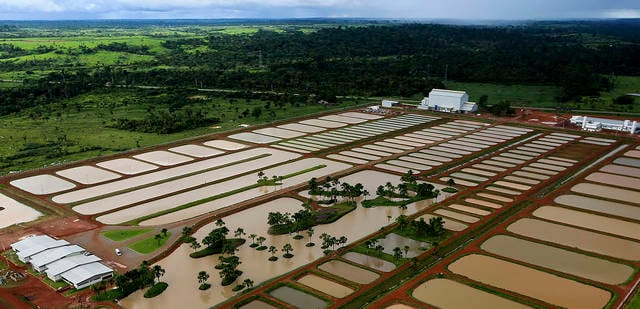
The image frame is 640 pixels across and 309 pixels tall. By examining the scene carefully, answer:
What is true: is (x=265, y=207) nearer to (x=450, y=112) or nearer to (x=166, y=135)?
(x=166, y=135)

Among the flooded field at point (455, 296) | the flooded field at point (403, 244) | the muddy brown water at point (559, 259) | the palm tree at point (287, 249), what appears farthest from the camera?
the flooded field at point (403, 244)

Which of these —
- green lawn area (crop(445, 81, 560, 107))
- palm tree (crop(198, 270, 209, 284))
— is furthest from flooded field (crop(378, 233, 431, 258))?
green lawn area (crop(445, 81, 560, 107))

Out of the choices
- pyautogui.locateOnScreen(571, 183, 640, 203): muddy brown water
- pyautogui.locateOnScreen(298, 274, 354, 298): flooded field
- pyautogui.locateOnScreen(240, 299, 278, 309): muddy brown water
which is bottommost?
pyautogui.locateOnScreen(240, 299, 278, 309): muddy brown water

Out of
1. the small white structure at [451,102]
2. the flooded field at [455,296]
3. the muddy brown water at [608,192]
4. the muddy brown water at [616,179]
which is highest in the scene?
the small white structure at [451,102]

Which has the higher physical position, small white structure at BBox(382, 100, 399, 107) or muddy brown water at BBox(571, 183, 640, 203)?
small white structure at BBox(382, 100, 399, 107)

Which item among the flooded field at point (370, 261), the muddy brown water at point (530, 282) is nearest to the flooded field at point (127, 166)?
the flooded field at point (370, 261)

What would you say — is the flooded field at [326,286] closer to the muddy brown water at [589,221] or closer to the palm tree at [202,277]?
the palm tree at [202,277]

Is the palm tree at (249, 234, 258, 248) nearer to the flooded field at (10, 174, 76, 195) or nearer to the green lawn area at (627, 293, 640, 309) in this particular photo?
the flooded field at (10, 174, 76, 195)
